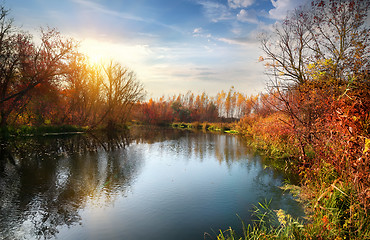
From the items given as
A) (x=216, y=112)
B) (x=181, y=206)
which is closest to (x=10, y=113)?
(x=181, y=206)

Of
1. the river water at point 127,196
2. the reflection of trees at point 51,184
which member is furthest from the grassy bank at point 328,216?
the reflection of trees at point 51,184

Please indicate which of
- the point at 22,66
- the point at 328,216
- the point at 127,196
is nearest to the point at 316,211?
the point at 328,216

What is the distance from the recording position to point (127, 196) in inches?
271

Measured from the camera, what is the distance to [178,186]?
26.5 ft

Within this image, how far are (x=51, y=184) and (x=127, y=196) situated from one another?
276 centimetres

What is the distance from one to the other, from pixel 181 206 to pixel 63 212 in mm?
2885

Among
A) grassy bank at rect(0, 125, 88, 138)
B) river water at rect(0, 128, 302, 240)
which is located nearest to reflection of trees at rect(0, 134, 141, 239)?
river water at rect(0, 128, 302, 240)

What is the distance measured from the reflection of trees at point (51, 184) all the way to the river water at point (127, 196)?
1cm

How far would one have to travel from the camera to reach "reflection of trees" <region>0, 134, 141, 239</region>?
5.07 metres

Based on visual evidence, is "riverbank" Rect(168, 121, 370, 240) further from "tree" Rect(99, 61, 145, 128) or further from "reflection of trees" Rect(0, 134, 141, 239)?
"tree" Rect(99, 61, 145, 128)

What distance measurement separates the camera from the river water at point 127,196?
195 inches

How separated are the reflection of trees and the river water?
1 cm

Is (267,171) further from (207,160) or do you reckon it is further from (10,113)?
(10,113)

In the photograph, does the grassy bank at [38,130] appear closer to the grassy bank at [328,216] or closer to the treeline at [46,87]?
the treeline at [46,87]
